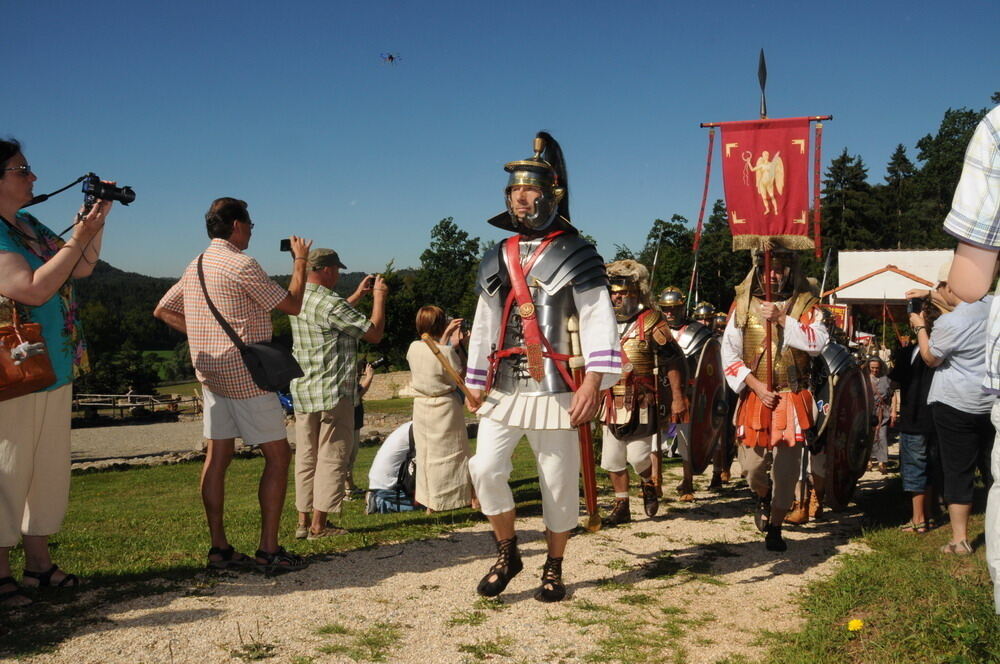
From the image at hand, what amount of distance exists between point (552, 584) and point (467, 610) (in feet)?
1.64

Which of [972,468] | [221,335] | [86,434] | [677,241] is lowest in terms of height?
[86,434]

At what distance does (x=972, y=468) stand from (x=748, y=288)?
73.3 inches

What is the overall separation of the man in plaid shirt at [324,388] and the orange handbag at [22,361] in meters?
2.07

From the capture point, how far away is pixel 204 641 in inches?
136

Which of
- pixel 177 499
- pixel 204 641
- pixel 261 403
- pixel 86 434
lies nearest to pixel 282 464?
pixel 261 403

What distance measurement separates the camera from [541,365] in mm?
4270

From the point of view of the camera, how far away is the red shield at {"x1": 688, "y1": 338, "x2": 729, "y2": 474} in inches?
278

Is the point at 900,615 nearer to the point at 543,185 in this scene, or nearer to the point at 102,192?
the point at 543,185

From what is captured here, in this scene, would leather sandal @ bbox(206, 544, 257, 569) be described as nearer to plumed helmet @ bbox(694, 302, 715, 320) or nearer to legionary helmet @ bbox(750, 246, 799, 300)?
legionary helmet @ bbox(750, 246, 799, 300)

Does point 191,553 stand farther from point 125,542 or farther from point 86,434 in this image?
point 86,434

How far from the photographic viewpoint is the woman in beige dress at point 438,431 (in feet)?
22.3

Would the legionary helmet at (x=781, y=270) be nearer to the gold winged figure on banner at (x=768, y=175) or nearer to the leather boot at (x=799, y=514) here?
the gold winged figure on banner at (x=768, y=175)

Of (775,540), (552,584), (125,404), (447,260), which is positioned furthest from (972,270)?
(447,260)

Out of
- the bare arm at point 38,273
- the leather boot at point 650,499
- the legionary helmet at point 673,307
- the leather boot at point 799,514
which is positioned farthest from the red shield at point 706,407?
the bare arm at point 38,273
